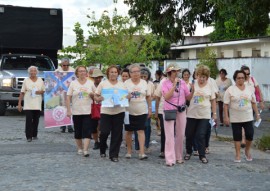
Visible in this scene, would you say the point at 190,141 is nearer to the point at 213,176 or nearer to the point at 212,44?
the point at 213,176

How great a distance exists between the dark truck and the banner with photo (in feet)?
22.1

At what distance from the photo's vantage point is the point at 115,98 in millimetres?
10805

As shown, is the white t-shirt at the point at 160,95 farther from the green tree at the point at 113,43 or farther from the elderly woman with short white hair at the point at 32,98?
the green tree at the point at 113,43

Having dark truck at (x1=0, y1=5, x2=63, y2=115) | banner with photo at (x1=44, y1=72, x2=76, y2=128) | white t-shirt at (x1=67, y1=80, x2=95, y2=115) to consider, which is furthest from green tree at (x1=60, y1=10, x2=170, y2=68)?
white t-shirt at (x1=67, y1=80, x2=95, y2=115)

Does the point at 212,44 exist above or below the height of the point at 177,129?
above

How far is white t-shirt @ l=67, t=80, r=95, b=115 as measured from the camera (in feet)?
37.4

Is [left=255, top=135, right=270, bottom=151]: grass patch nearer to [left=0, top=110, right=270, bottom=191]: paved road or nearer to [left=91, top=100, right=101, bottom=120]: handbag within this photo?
[left=0, top=110, right=270, bottom=191]: paved road

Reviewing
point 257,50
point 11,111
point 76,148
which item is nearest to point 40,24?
point 11,111

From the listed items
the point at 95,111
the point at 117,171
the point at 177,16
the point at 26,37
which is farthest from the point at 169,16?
the point at 117,171

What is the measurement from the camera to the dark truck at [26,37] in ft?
69.6

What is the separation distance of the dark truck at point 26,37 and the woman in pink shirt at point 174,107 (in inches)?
429

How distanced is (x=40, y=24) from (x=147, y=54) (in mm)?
7550

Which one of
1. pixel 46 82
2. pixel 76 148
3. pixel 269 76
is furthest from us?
pixel 269 76

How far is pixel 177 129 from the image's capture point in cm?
1101
